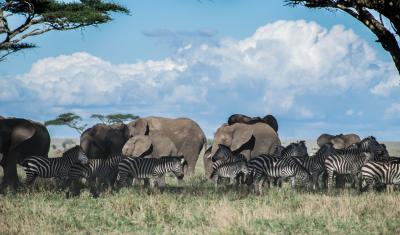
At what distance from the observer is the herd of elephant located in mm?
23297

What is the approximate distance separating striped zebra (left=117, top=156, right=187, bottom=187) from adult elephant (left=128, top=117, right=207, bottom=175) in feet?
A: 31.4

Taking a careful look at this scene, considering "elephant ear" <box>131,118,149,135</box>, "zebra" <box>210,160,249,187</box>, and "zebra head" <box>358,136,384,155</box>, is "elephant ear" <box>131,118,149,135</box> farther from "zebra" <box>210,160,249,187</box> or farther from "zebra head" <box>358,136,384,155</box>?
"zebra head" <box>358,136,384,155</box>

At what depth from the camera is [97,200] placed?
1697 centimetres

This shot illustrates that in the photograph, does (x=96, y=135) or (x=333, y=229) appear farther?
(x=96, y=135)

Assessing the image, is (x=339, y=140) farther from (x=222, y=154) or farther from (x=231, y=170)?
(x=231, y=170)

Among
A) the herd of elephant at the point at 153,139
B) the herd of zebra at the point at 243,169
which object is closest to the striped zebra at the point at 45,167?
the herd of zebra at the point at 243,169

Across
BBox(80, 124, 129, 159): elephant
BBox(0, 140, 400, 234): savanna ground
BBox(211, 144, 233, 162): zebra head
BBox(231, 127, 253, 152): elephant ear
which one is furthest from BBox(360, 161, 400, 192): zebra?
BBox(80, 124, 129, 159): elephant

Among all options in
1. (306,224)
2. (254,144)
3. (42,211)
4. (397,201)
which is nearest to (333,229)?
(306,224)

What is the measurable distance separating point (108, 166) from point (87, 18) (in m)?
6.00

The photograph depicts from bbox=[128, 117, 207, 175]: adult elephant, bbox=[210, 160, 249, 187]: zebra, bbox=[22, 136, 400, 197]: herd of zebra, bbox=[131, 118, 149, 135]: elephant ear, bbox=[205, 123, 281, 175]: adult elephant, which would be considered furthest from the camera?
bbox=[128, 117, 207, 175]: adult elephant

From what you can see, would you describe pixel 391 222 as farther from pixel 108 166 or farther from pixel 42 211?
→ pixel 108 166

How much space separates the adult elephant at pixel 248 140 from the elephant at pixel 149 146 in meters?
2.12

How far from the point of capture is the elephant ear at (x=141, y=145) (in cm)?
2803

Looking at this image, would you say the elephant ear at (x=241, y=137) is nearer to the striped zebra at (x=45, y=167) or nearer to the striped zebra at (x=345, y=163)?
the striped zebra at (x=345, y=163)
